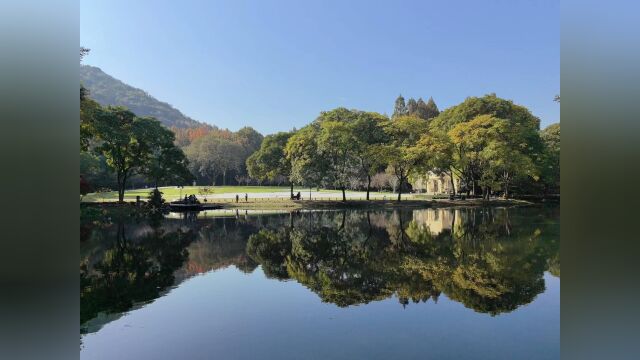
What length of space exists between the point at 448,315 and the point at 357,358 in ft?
9.96

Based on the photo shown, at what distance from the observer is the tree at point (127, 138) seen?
111ft

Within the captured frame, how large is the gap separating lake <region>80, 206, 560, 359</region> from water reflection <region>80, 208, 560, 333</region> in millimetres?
50

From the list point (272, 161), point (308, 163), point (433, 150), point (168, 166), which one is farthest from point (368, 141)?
point (168, 166)

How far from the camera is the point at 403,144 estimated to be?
41656mm

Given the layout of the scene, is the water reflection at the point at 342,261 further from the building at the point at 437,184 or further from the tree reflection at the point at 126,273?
the building at the point at 437,184

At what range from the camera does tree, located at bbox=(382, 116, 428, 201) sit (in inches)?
1565

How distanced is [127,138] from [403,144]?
26260mm

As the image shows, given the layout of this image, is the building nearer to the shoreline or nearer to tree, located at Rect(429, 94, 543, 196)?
tree, located at Rect(429, 94, 543, 196)

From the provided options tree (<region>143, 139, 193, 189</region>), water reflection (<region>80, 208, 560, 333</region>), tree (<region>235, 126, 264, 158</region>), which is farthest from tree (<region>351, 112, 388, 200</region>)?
tree (<region>235, 126, 264, 158</region>)

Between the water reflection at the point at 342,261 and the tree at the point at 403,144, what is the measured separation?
637 inches
